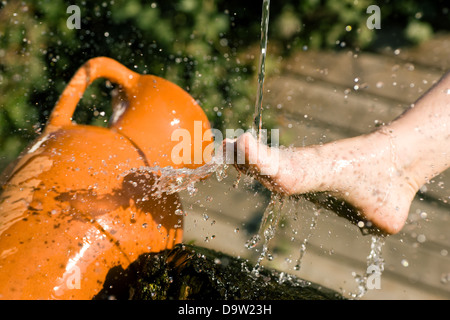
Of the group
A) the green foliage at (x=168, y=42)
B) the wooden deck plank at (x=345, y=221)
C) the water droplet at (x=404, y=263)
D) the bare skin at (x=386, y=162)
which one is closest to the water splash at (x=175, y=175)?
the bare skin at (x=386, y=162)

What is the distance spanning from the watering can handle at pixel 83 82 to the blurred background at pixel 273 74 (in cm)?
92

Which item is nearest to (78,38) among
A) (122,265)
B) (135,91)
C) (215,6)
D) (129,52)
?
(129,52)

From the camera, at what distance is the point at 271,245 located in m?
1.87

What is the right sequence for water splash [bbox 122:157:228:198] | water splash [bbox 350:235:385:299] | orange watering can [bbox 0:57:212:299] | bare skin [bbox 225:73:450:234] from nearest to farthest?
orange watering can [bbox 0:57:212:299], water splash [bbox 122:157:228:198], bare skin [bbox 225:73:450:234], water splash [bbox 350:235:385:299]

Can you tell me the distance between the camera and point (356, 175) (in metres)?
1.04

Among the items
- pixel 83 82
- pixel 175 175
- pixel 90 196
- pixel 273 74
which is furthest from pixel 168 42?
pixel 90 196

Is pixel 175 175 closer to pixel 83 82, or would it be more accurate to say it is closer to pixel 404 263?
pixel 83 82

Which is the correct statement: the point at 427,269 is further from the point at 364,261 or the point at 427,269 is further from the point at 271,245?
the point at 271,245

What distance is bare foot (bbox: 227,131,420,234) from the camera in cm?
94

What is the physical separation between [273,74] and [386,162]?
3.44 feet

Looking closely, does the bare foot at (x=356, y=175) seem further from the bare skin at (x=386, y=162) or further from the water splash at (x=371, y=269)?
the water splash at (x=371, y=269)

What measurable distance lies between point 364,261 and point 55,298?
1.50m

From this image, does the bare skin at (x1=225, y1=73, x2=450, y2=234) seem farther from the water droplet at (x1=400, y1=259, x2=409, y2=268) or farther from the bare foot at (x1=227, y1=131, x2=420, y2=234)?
the water droplet at (x1=400, y1=259, x2=409, y2=268)

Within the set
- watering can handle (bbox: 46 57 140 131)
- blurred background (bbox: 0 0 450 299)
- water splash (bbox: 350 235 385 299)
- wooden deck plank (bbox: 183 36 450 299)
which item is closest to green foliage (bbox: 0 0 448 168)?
blurred background (bbox: 0 0 450 299)
